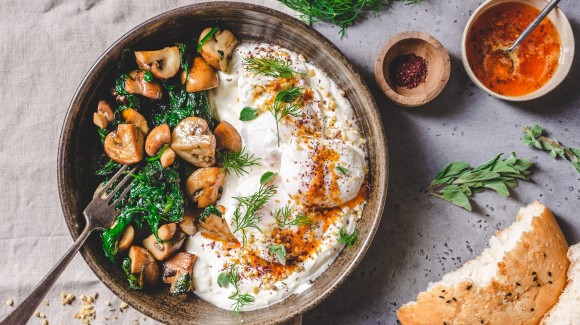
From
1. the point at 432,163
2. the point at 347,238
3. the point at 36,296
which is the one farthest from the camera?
the point at 432,163

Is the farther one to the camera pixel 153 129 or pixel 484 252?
pixel 484 252

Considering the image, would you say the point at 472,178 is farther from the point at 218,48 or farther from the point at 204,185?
the point at 218,48

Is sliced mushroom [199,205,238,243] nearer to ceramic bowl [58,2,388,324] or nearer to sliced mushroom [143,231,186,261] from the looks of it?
sliced mushroom [143,231,186,261]

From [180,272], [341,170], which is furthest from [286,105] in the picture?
[180,272]

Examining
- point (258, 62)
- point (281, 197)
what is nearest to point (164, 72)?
point (258, 62)

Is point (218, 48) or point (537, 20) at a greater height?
point (537, 20)

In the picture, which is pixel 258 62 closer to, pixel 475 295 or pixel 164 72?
pixel 164 72
